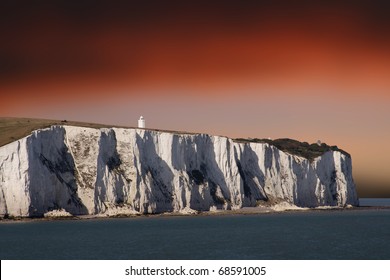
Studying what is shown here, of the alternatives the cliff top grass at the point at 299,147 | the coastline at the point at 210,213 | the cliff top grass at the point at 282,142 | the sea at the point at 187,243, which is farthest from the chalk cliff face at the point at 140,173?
the sea at the point at 187,243

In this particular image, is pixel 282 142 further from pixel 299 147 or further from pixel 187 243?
pixel 187 243

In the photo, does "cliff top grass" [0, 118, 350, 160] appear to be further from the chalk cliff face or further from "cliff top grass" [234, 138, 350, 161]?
the chalk cliff face

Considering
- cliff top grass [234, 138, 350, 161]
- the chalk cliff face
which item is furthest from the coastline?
cliff top grass [234, 138, 350, 161]

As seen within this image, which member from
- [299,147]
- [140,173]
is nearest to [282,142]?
[299,147]
